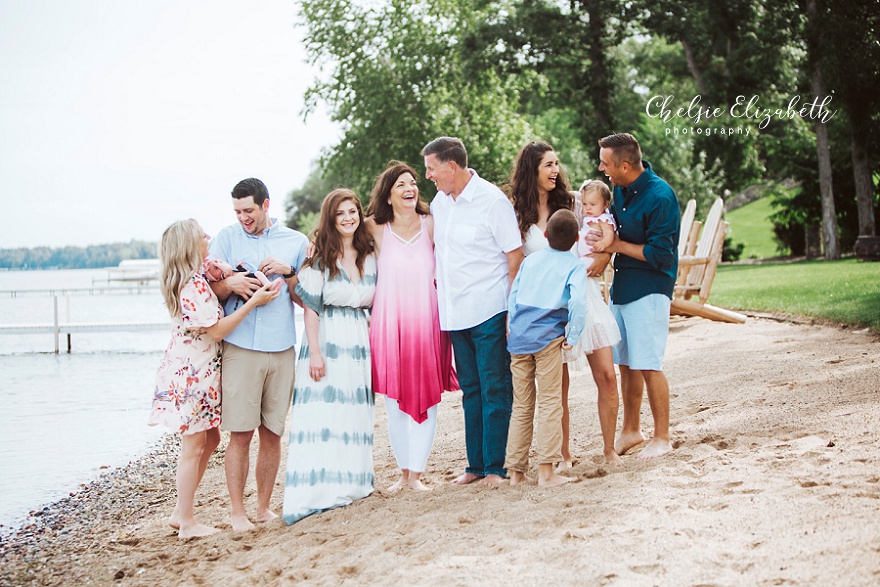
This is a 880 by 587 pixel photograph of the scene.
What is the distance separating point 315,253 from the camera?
5590mm

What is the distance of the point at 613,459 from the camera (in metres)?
5.74

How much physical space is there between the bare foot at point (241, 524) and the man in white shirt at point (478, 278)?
1.49 m

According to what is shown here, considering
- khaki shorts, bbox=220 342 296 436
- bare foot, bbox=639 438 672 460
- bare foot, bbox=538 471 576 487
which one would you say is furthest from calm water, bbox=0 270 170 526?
bare foot, bbox=639 438 672 460

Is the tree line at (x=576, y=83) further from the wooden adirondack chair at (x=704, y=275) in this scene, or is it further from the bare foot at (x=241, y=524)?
the bare foot at (x=241, y=524)

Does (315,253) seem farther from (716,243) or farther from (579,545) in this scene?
(716,243)

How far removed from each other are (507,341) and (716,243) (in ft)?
29.8

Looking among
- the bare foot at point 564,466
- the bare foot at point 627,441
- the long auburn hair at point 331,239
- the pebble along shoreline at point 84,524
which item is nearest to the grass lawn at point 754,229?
the pebble along shoreline at point 84,524

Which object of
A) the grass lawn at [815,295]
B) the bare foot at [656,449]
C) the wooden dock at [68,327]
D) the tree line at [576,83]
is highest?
the tree line at [576,83]

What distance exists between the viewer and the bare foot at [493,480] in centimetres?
559

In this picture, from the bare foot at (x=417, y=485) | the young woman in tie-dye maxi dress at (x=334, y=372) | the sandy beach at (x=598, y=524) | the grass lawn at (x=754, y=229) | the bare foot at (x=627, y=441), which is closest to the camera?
the sandy beach at (x=598, y=524)

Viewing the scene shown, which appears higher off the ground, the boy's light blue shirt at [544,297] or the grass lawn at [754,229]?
the grass lawn at [754,229]

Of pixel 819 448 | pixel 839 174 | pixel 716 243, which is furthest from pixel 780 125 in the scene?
pixel 819 448

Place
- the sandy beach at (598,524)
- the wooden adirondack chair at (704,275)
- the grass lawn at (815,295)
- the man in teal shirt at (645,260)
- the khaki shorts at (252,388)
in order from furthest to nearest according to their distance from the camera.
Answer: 1. the wooden adirondack chair at (704,275)
2. the grass lawn at (815,295)
3. the man in teal shirt at (645,260)
4. the khaki shorts at (252,388)
5. the sandy beach at (598,524)

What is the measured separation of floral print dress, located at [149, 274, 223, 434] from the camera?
523 centimetres
